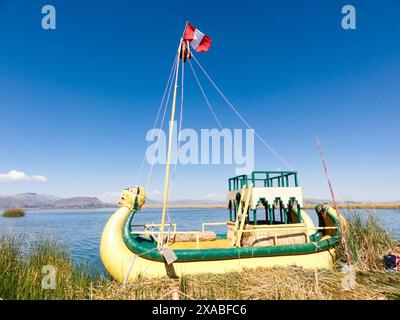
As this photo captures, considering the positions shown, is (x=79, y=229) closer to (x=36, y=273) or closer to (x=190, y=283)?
(x=36, y=273)

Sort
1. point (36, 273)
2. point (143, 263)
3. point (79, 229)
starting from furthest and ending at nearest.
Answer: point (79, 229) < point (143, 263) < point (36, 273)

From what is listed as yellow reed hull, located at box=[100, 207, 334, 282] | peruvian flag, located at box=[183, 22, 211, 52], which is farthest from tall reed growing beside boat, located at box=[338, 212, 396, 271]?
peruvian flag, located at box=[183, 22, 211, 52]

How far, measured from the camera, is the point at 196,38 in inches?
419

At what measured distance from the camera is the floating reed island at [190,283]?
21.9 feet

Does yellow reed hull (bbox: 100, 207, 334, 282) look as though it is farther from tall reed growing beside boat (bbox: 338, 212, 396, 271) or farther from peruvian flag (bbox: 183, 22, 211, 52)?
peruvian flag (bbox: 183, 22, 211, 52)

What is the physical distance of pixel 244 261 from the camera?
9.32m

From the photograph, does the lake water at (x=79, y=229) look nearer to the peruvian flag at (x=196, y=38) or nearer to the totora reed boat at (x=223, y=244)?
the totora reed boat at (x=223, y=244)

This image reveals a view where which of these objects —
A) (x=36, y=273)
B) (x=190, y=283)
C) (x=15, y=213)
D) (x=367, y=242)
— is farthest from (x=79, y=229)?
(x=367, y=242)

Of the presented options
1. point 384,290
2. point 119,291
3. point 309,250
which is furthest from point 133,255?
point 384,290

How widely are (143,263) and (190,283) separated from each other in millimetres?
1908

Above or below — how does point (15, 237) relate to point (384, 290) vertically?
above

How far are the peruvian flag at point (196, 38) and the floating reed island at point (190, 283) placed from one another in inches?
359
